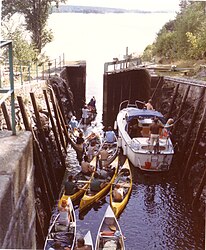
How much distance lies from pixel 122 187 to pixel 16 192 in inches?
491

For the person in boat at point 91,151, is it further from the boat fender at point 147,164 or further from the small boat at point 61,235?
the small boat at point 61,235

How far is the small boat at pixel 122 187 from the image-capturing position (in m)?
13.2

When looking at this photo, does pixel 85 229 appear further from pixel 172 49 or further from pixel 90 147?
pixel 172 49

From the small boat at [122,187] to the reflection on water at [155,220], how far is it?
28cm

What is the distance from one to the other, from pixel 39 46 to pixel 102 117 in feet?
23.7

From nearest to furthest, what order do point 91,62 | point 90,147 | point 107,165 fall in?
point 107,165
point 90,147
point 91,62

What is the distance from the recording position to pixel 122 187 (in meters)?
14.6

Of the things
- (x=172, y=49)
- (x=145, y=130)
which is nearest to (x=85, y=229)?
(x=145, y=130)

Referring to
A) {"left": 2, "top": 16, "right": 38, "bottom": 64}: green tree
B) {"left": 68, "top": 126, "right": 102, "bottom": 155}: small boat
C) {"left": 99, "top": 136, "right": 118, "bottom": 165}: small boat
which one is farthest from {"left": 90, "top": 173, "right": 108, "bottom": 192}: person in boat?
{"left": 2, "top": 16, "right": 38, "bottom": 64}: green tree

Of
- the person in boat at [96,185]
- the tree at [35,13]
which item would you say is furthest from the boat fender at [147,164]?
the tree at [35,13]

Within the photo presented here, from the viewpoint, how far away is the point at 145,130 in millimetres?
19000

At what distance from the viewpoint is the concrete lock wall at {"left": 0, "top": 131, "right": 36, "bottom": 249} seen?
2109 mm

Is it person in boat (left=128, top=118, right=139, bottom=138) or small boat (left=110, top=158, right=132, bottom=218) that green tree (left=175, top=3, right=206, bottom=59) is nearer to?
person in boat (left=128, top=118, right=139, bottom=138)

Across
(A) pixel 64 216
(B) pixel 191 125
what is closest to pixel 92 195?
(A) pixel 64 216
